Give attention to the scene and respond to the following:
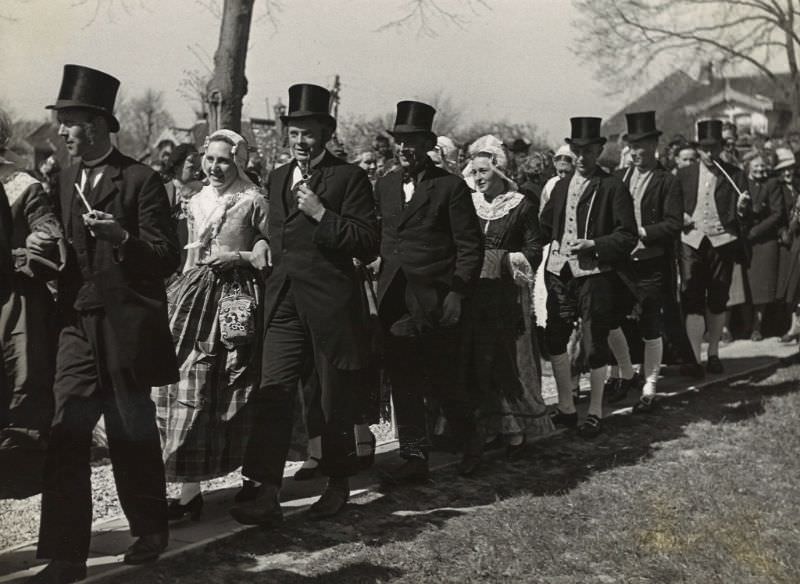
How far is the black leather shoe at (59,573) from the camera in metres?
5.09

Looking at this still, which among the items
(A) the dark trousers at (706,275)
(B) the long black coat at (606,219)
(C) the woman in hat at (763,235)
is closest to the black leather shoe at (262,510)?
(B) the long black coat at (606,219)

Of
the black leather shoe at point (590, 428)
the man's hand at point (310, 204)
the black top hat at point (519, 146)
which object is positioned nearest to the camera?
the man's hand at point (310, 204)

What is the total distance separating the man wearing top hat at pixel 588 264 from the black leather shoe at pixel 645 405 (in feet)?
2.33

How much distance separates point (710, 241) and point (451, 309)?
16.7ft

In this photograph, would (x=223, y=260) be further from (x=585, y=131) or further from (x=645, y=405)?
(x=645, y=405)

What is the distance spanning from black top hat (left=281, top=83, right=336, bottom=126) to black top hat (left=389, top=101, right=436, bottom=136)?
0.81 m

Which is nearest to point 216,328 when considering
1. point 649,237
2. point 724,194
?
point 649,237

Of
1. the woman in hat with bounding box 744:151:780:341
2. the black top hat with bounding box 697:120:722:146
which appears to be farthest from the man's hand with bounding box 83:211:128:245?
the woman in hat with bounding box 744:151:780:341

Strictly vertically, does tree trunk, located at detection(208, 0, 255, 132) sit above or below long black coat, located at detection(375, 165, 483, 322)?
above

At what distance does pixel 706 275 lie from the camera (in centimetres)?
1156

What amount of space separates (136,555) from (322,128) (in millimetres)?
2348

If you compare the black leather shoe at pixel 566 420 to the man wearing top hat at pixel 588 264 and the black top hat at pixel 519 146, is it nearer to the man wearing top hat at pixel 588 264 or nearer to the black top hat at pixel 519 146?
the man wearing top hat at pixel 588 264

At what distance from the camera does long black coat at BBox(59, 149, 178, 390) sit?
5.31 meters

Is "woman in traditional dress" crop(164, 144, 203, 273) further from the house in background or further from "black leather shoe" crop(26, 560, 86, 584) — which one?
the house in background
